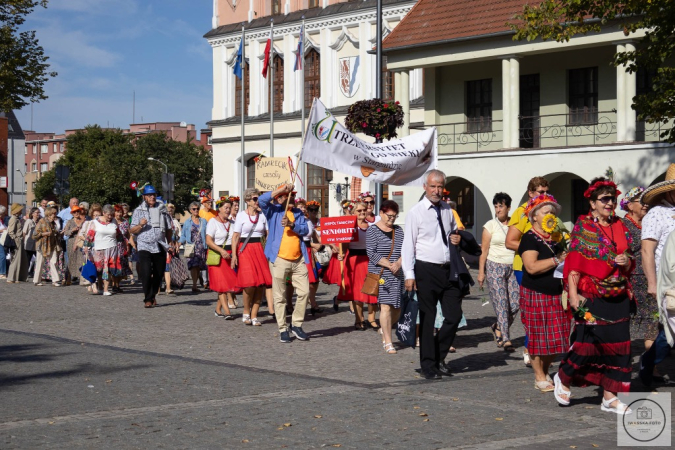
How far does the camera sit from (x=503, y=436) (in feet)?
24.2

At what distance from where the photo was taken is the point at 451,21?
33.5 metres

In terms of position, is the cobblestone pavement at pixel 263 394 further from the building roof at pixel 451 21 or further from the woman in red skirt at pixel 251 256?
the building roof at pixel 451 21

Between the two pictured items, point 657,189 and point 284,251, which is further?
point 284,251

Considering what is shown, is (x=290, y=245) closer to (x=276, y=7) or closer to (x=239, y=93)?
(x=276, y=7)

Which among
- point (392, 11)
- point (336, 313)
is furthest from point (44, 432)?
point (392, 11)

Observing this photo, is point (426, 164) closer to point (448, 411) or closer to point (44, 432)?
point (448, 411)

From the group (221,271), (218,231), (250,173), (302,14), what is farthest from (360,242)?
Result: (250,173)

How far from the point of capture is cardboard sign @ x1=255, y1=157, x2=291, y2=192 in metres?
Result: 16.5

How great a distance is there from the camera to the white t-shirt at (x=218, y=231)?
56.3 feet

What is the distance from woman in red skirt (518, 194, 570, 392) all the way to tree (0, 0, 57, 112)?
2540cm

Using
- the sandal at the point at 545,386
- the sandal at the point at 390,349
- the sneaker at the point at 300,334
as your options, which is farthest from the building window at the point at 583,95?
the sandal at the point at 545,386

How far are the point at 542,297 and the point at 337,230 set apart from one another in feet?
20.3

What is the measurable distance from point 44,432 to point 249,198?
315 inches

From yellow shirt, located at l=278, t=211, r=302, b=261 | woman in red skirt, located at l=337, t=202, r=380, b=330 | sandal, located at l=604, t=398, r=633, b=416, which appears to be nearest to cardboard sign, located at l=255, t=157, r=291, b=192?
woman in red skirt, located at l=337, t=202, r=380, b=330
